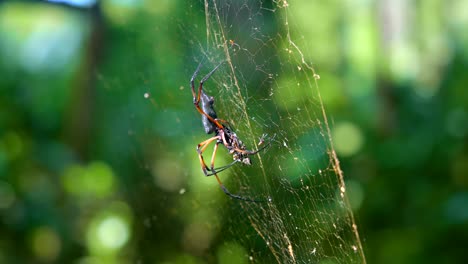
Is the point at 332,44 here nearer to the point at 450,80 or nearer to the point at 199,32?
the point at 450,80

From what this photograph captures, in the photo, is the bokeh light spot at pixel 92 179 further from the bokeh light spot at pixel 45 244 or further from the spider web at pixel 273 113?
the spider web at pixel 273 113

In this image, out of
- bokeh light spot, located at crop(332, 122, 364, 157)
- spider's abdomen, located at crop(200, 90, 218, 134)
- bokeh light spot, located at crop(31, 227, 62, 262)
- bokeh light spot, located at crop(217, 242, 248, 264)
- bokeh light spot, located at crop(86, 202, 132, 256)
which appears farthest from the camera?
bokeh light spot, located at crop(31, 227, 62, 262)

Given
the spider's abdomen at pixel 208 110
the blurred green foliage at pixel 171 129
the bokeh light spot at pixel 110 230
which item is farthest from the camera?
the bokeh light spot at pixel 110 230

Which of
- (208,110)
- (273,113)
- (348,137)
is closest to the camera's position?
(208,110)

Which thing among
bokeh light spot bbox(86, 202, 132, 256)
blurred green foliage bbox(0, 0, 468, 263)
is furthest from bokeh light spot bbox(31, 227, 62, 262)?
bokeh light spot bbox(86, 202, 132, 256)

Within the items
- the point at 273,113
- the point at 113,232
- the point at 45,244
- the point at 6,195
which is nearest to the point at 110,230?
the point at 113,232

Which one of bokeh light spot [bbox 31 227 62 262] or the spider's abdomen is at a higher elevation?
the spider's abdomen

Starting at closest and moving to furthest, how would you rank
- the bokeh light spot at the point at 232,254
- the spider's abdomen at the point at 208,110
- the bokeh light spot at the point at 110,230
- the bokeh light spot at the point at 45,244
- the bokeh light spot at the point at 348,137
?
the spider's abdomen at the point at 208,110, the bokeh light spot at the point at 232,254, the bokeh light spot at the point at 348,137, the bokeh light spot at the point at 110,230, the bokeh light spot at the point at 45,244

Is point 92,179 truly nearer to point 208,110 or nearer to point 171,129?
point 171,129

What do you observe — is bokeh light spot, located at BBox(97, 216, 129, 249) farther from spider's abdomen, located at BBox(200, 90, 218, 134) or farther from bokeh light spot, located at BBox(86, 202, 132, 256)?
spider's abdomen, located at BBox(200, 90, 218, 134)

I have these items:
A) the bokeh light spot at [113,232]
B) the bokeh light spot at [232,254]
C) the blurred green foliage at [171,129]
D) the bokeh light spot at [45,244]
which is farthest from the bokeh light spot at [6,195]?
the bokeh light spot at [232,254]
